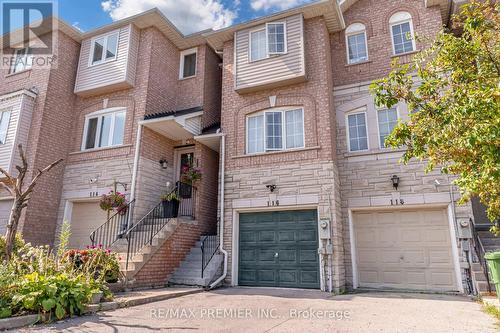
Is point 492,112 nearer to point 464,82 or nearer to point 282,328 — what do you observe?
point 464,82

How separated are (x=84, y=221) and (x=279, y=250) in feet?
24.6

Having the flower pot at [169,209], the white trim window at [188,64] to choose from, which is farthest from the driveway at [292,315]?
the white trim window at [188,64]

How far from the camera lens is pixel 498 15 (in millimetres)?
5719

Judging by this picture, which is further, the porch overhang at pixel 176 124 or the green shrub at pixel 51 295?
the porch overhang at pixel 176 124

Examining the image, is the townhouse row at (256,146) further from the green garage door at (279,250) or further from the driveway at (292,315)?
the driveway at (292,315)

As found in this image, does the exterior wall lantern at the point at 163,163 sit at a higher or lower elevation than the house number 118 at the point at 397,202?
higher

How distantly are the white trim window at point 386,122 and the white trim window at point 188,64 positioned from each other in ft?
26.1

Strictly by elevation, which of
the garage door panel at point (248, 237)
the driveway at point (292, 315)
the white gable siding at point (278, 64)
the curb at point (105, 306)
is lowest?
the driveway at point (292, 315)

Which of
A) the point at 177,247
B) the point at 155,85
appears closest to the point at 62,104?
the point at 155,85

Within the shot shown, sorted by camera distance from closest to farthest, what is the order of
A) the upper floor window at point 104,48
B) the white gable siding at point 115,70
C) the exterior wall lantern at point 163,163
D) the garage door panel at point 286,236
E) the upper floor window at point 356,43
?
the garage door panel at point 286,236 < the upper floor window at point 356,43 < the white gable siding at point 115,70 < the exterior wall lantern at point 163,163 < the upper floor window at point 104,48

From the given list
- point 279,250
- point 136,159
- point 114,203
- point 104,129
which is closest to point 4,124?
point 104,129

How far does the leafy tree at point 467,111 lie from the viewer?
14.8 feet

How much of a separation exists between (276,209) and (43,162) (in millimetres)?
8615

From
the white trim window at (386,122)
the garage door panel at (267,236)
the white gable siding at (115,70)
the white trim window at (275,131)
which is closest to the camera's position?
the garage door panel at (267,236)
